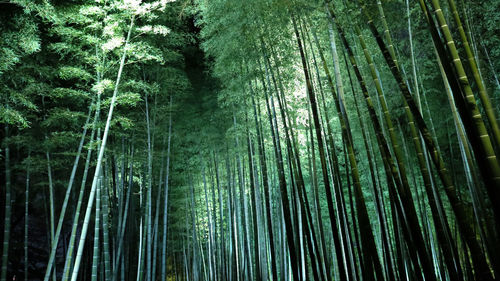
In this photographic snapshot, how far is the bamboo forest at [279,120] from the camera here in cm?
209

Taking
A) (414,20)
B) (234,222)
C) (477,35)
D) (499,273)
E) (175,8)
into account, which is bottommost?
(499,273)

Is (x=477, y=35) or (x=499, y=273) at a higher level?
(x=477, y=35)

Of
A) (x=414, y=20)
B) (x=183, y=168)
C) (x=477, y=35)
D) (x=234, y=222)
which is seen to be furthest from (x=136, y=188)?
(x=477, y=35)

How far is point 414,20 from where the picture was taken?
15.4 ft

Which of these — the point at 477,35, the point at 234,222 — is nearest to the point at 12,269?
the point at 234,222

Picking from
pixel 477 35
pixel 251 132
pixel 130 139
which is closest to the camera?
pixel 477 35

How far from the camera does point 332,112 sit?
623 cm

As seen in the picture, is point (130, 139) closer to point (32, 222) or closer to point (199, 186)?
point (199, 186)

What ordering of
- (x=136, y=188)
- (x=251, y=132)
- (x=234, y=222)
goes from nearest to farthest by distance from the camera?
(x=251, y=132), (x=234, y=222), (x=136, y=188)

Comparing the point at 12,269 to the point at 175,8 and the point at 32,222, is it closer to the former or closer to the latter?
the point at 32,222

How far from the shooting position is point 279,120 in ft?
20.4

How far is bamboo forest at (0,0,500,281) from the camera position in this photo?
2.09m

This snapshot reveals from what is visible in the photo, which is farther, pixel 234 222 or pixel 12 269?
pixel 12 269

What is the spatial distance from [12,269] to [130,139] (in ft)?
18.8
